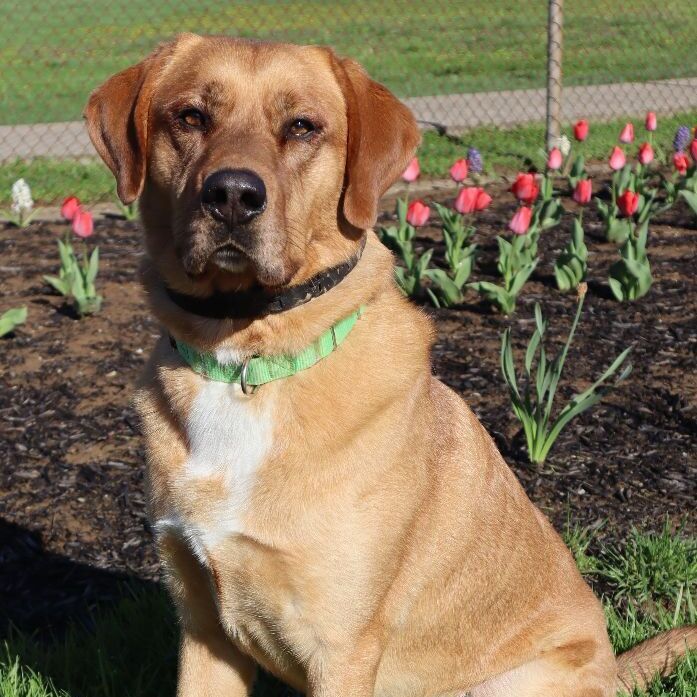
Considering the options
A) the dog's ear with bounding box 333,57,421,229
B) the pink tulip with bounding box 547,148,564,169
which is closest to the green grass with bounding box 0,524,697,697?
the dog's ear with bounding box 333,57,421,229

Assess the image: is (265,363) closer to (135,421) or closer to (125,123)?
(125,123)

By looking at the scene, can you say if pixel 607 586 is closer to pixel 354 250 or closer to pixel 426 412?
pixel 426 412

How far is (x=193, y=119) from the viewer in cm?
286

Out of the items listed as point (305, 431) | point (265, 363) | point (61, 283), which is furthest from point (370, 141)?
point (61, 283)

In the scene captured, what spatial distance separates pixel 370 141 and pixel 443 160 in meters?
6.84

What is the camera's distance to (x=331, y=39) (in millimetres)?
17969

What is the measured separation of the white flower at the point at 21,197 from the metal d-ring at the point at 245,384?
17.1ft

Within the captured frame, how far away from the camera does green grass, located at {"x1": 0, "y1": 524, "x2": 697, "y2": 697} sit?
344cm

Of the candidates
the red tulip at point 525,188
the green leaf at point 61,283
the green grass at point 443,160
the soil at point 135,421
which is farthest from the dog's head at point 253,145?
the green grass at point 443,160

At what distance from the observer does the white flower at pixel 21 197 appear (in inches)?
298

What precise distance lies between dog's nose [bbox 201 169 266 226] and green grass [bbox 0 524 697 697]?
153 centimetres

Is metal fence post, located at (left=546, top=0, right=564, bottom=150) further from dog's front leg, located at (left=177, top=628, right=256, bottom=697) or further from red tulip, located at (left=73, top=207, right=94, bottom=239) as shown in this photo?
dog's front leg, located at (left=177, top=628, right=256, bottom=697)

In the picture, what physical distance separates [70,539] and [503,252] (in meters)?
2.87

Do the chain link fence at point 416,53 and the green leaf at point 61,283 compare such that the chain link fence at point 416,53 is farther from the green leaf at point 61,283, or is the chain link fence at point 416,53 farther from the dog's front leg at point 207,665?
the dog's front leg at point 207,665
